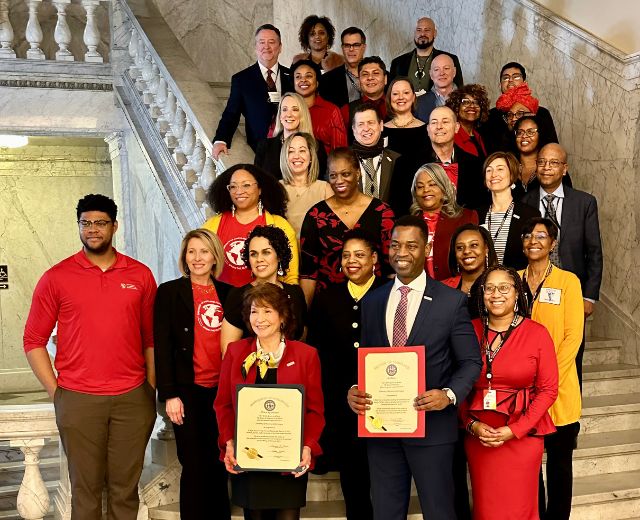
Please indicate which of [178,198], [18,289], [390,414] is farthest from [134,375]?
[18,289]

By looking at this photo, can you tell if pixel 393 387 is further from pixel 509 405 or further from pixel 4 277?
pixel 4 277

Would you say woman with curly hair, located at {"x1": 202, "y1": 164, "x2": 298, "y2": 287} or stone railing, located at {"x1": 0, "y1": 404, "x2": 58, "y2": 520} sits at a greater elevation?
woman with curly hair, located at {"x1": 202, "y1": 164, "x2": 298, "y2": 287}

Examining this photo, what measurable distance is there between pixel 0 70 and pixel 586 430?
5.90 m

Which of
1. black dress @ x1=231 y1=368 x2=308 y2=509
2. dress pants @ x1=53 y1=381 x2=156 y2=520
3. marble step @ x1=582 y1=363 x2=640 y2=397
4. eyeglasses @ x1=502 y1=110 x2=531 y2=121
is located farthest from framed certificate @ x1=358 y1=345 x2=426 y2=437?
eyeglasses @ x1=502 y1=110 x2=531 y2=121

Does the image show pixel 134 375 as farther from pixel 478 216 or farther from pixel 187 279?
pixel 478 216

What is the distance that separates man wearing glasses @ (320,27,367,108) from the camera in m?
6.44

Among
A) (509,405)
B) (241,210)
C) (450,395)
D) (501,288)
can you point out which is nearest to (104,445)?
(241,210)

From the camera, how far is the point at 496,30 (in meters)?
8.38

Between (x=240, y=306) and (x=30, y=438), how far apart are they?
1326mm

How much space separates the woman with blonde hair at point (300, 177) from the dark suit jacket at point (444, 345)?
130cm

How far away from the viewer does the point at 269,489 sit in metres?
3.88

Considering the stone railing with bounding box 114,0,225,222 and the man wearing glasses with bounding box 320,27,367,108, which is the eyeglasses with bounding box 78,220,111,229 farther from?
→ the man wearing glasses with bounding box 320,27,367,108

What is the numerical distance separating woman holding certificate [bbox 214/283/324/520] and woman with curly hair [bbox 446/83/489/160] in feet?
7.73

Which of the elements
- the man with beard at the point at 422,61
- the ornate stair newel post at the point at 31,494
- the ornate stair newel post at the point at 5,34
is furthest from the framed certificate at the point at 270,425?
the ornate stair newel post at the point at 5,34
